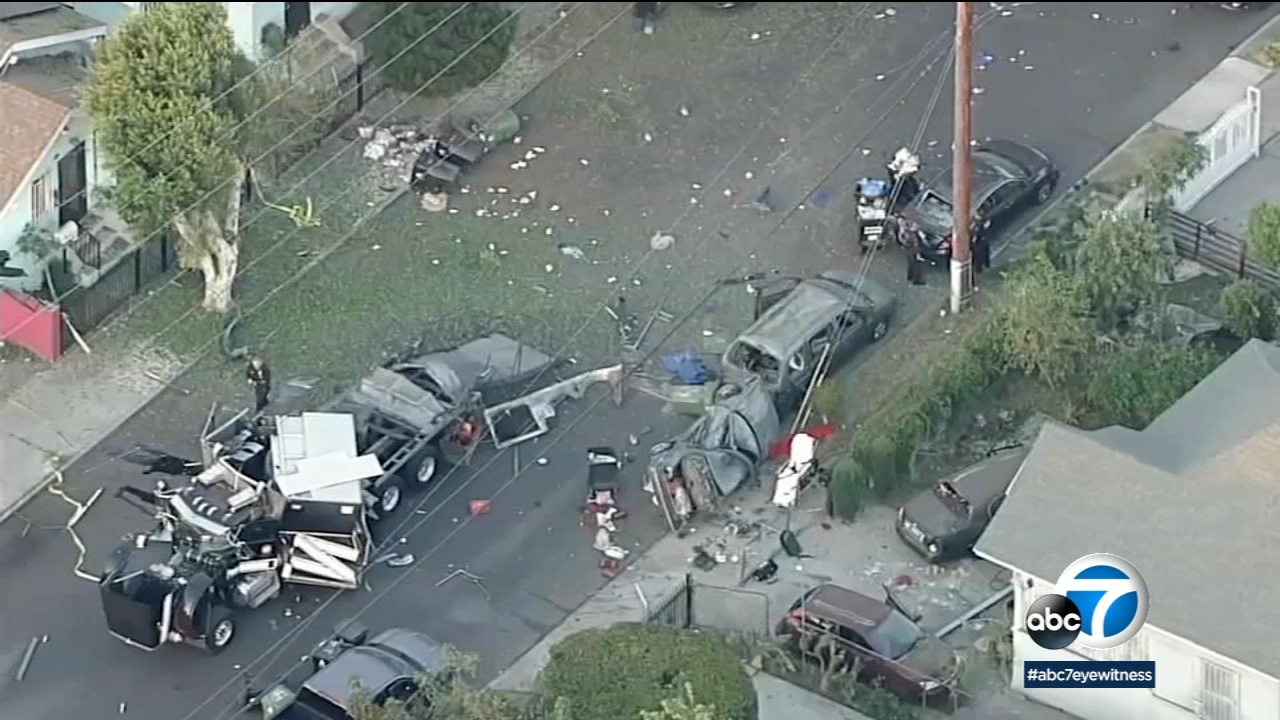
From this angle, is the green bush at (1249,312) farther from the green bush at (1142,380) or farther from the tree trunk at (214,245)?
the tree trunk at (214,245)

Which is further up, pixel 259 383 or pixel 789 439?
pixel 789 439

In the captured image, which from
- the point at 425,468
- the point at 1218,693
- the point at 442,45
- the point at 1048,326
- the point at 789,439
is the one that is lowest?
the point at 425,468

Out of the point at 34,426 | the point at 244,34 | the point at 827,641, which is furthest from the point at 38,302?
the point at 827,641

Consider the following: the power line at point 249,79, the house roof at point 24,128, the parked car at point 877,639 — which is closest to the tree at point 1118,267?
the parked car at point 877,639

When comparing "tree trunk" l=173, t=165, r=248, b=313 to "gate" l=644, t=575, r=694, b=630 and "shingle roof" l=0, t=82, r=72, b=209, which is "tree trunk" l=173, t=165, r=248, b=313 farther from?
"gate" l=644, t=575, r=694, b=630

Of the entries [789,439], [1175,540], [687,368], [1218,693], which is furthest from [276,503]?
[1218,693]

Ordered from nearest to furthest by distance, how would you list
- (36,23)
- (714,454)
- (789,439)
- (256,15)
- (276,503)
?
(276,503) < (714,454) < (789,439) < (36,23) < (256,15)

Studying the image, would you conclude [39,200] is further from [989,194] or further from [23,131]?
[989,194]
